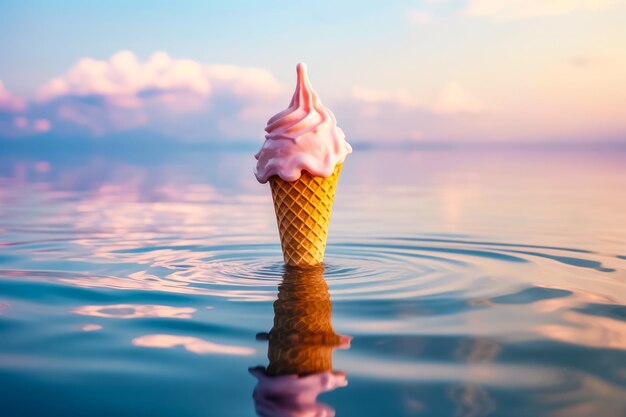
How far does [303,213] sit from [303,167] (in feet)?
1.49

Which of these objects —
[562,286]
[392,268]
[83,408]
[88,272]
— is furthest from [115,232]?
[83,408]

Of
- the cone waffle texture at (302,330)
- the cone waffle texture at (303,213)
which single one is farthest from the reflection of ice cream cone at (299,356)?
the cone waffle texture at (303,213)

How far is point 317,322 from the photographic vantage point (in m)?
4.10

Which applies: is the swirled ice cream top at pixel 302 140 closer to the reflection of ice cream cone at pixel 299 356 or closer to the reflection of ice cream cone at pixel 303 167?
the reflection of ice cream cone at pixel 303 167

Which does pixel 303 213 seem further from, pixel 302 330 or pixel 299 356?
pixel 299 356

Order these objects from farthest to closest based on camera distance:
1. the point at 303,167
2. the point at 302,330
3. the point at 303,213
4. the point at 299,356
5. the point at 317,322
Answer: the point at 303,213 < the point at 303,167 < the point at 317,322 < the point at 302,330 < the point at 299,356

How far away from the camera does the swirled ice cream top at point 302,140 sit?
570 cm

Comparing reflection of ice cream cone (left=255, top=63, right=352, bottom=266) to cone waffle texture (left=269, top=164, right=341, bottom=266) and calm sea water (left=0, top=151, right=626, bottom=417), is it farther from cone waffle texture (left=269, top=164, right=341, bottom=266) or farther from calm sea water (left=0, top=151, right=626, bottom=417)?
calm sea water (left=0, top=151, right=626, bottom=417)

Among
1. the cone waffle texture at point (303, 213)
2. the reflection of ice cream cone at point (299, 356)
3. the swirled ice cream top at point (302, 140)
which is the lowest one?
the reflection of ice cream cone at point (299, 356)

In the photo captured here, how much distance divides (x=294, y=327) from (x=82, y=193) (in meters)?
13.1

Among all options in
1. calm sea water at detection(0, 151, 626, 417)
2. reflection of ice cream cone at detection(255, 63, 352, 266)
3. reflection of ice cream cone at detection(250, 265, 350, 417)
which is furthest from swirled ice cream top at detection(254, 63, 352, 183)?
reflection of ice cream cone at detection(250, 265, 350, 417)

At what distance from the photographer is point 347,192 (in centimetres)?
1614

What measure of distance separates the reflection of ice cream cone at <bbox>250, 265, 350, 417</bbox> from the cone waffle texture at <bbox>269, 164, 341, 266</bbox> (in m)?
0.84

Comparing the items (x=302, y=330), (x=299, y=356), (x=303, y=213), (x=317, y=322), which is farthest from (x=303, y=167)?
(x=299, y=356)
